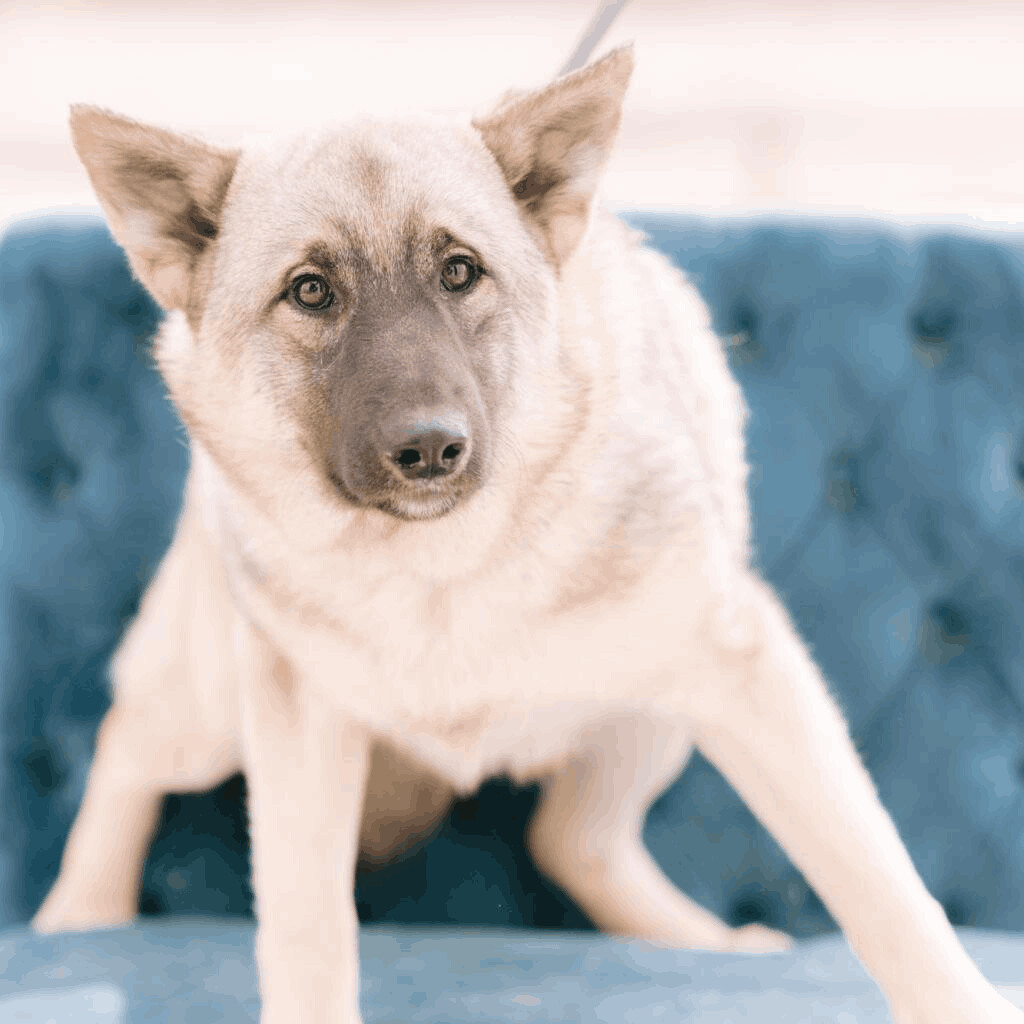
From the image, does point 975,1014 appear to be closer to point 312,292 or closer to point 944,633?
point 944,633

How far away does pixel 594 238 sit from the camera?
3.31 ft

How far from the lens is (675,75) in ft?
8.32

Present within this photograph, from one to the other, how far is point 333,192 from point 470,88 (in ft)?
5.96

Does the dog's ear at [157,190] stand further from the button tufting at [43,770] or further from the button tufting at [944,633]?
the button tufting at [944,633]

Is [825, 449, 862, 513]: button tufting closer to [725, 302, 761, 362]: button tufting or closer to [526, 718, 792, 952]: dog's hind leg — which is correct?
[725, 302, 761, 362]: button tufting

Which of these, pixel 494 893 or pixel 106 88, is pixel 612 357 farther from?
pixel 106 88

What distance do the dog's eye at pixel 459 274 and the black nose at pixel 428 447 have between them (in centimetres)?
16

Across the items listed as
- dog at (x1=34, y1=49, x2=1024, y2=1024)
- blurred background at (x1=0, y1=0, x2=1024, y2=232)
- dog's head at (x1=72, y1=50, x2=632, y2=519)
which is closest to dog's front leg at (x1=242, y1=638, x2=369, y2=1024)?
dog at (x1=34, y1=49, x2=1024, y2=1024)

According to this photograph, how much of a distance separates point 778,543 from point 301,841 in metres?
0.70

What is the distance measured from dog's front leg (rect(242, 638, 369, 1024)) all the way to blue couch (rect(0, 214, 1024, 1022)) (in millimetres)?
349

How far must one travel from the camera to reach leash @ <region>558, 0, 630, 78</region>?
3.23ft

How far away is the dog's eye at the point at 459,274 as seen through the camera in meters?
0.85

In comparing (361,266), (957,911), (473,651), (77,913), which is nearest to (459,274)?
(361,266)

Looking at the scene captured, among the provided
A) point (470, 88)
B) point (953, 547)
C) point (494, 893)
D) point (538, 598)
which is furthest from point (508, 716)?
point (470, 88)
